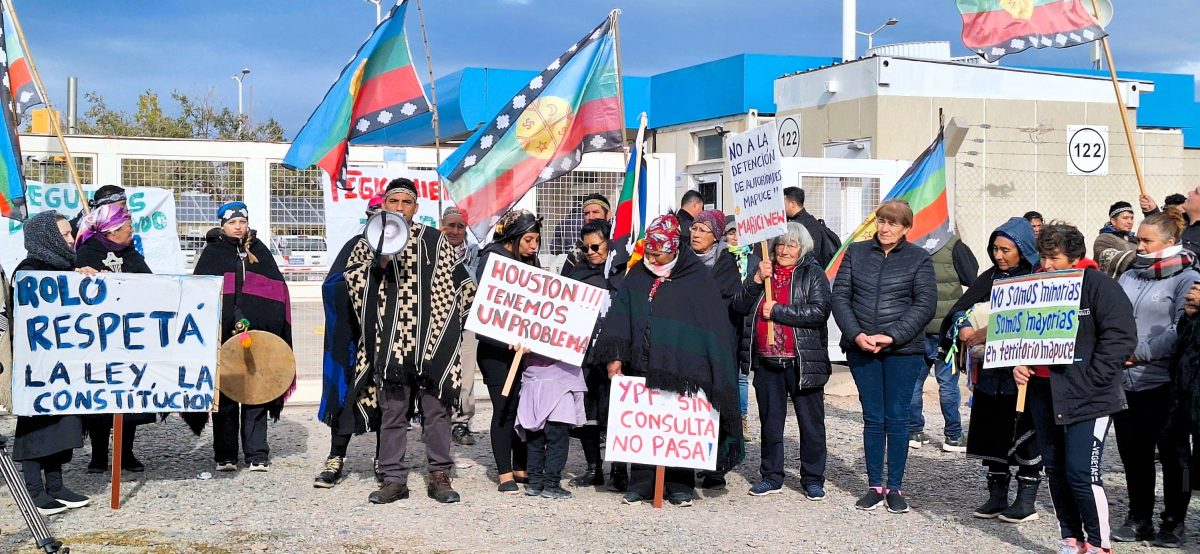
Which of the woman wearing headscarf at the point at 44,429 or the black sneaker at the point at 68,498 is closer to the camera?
the woman wearing headscarf at the point at 44,429

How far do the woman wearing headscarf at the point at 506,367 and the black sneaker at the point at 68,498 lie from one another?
248cm

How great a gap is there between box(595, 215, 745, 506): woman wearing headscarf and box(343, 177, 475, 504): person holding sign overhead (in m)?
0.95

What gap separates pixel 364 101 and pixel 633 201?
246 cm

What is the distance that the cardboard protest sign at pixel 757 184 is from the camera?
23.6 feet

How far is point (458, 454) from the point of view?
29.1 feet

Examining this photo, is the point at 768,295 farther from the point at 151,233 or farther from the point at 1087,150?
the point at 1087,150

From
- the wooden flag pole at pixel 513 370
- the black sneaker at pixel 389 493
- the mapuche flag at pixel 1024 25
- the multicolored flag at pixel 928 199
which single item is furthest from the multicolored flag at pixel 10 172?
the mapuche flag at pixel 1024 25

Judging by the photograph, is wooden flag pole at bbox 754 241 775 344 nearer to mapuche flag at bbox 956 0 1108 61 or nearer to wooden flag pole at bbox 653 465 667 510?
wooden flag pole at bbox 653 465 667 510

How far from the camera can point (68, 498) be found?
696 centimetres

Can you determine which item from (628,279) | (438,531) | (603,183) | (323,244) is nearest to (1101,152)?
(603,183)

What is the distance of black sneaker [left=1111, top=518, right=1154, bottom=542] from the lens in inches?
251

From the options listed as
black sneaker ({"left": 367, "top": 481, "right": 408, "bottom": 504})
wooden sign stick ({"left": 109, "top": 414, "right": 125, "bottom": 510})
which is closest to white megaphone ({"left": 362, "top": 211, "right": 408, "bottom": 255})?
black sneaker ({"left": 367, "top": 481, "right": 408, "bottom": 504})

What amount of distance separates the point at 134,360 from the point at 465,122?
59.8 ft

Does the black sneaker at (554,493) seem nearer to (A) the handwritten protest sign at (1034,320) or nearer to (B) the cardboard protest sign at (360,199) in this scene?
(A) the handwritten protest sign at (1034,320)
